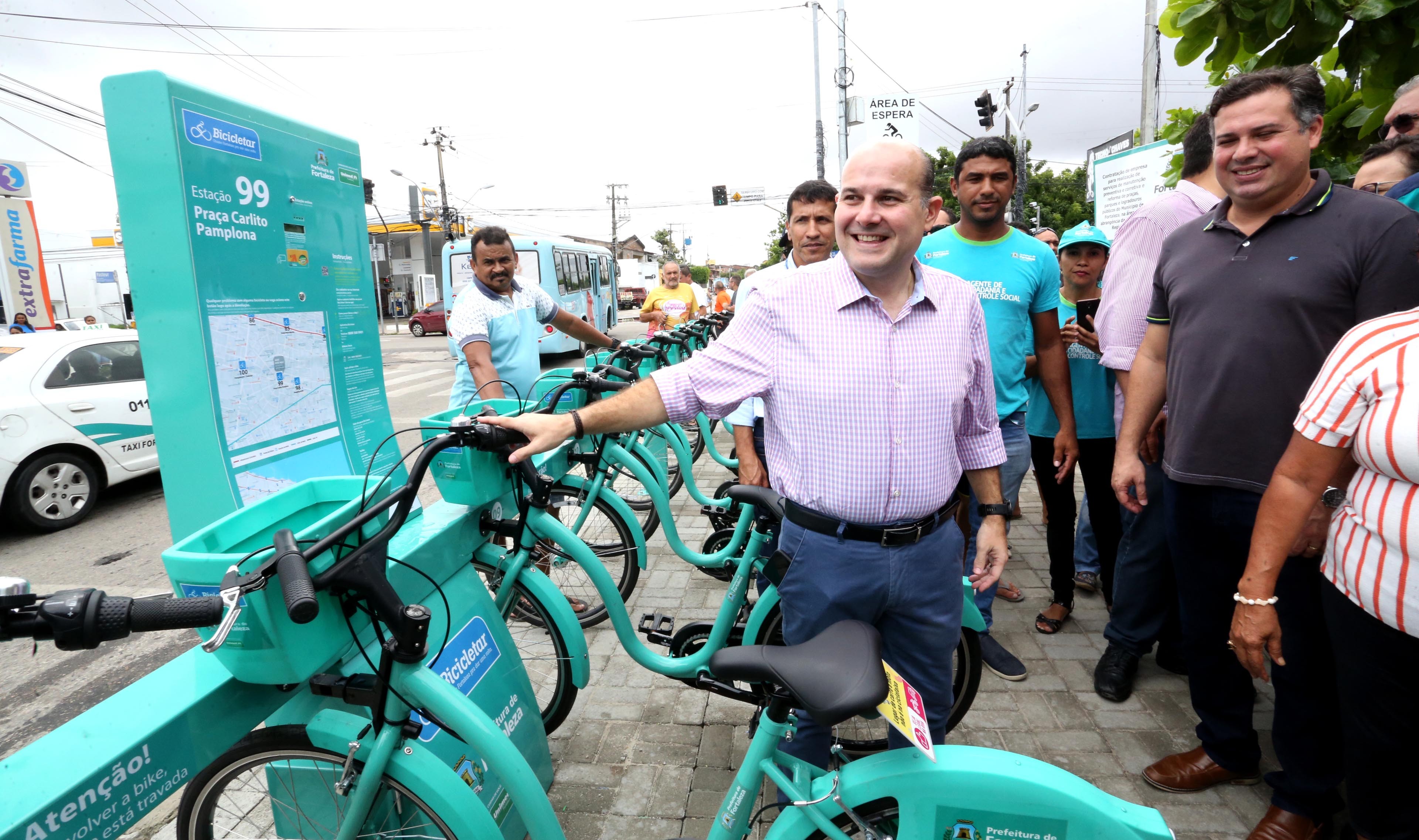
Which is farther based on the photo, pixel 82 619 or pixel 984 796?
pixel 984 796

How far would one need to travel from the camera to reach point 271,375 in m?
2.82

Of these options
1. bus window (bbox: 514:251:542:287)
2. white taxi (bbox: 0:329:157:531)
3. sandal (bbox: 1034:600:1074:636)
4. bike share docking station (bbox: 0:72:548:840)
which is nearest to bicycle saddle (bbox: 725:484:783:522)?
bike share docking station (bbox: 0:72:548:840)

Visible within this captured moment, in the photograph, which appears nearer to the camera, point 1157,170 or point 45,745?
point 45,745

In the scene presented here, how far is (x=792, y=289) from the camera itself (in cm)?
184

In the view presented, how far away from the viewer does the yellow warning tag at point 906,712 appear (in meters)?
1.50

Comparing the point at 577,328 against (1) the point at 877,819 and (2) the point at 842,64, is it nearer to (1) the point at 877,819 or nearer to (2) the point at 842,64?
(1) the point at 877,819

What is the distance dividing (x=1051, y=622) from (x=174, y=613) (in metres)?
3.72

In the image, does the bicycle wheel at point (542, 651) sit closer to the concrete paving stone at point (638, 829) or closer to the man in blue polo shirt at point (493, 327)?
the concrete paving stone at point (638, 829)

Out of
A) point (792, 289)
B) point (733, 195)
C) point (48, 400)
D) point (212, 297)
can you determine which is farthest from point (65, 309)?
point (792, 289)

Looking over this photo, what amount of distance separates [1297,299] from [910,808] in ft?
5.85

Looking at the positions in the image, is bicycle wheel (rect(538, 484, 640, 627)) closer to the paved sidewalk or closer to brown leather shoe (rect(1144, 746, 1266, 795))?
the paved sidewalk

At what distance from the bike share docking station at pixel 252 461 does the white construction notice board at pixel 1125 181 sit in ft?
19.7

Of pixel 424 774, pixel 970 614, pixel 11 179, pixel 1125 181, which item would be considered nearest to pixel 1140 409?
pixel 970 614

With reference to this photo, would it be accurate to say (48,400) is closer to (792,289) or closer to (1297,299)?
(792,289)
